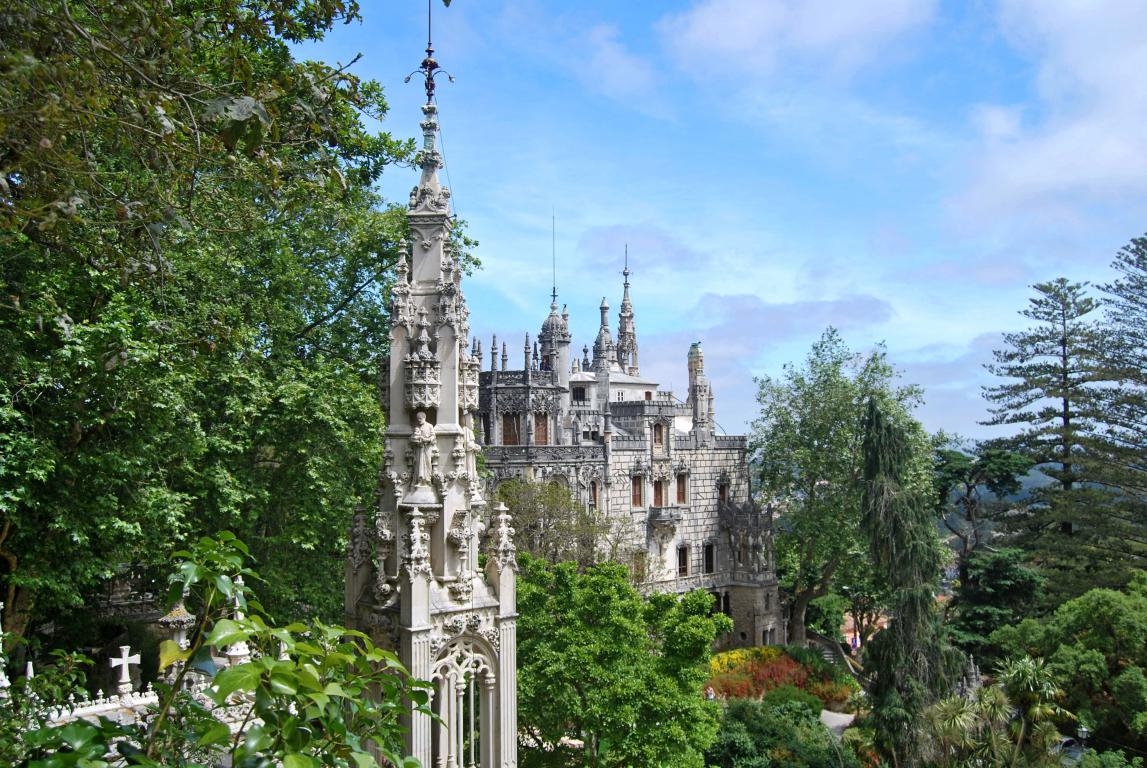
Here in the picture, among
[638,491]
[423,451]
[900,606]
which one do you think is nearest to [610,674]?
[423,451]

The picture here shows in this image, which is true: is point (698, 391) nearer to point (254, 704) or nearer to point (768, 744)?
point (768, 744)

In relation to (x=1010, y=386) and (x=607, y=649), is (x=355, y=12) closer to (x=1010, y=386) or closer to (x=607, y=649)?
(x=607, y=649)

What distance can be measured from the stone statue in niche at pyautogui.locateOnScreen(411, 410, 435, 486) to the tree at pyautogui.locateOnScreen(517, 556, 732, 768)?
25.5 feet

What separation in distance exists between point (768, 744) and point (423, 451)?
17.9m

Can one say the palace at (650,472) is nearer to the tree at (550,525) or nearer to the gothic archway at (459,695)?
the tree at (550,525)

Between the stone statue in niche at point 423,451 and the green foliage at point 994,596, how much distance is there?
29.0 meters

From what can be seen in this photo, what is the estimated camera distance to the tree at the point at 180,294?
215 inches

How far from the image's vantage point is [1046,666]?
78.8ft

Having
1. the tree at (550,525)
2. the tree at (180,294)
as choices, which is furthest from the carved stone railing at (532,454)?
the tree at (180,294)

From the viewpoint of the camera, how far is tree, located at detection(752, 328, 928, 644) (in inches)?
1407

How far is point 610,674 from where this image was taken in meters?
14.9

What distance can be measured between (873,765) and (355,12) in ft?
71.7

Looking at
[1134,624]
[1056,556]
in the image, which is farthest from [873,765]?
[1056,556]

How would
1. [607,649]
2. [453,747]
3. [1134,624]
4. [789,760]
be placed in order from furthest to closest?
[1134,624]
[789,760]
[607,649]
[453,747]
